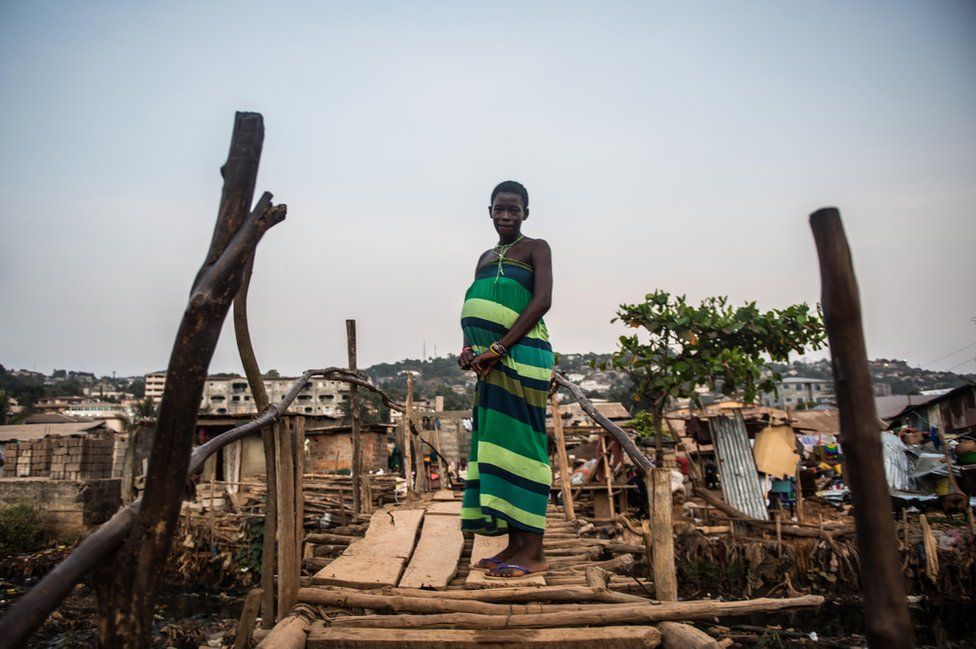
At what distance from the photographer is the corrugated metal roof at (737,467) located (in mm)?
12453

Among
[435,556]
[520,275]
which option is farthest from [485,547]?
[520,275]

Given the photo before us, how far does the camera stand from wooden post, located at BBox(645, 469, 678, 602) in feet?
8.83

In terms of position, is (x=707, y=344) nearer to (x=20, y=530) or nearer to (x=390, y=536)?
(x=390, y=536)

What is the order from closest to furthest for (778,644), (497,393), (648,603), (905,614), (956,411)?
(905,614) → (648,603) → (497,393) → (778,644) → (956,411)

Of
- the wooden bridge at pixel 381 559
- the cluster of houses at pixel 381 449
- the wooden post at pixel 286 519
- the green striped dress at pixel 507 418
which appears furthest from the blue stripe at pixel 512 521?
the cluster of houses at pixel 381 449

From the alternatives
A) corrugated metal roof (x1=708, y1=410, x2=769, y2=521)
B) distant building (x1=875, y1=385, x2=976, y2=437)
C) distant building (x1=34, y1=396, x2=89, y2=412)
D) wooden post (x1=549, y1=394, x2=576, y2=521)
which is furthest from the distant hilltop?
wooden post (x1=549, y1=394, x2=576, y2=521)


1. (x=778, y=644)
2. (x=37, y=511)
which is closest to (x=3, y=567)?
(x=37, y=511)

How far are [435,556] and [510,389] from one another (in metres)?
1.01

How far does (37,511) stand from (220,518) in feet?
18.2

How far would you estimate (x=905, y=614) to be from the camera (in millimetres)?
1197

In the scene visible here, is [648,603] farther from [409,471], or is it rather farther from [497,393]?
[409,471]

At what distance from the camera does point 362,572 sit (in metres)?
2.93

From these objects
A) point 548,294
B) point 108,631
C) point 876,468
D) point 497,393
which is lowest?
point 108,631

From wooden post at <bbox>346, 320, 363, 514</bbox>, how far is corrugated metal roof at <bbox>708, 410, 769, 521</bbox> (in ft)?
27.8
